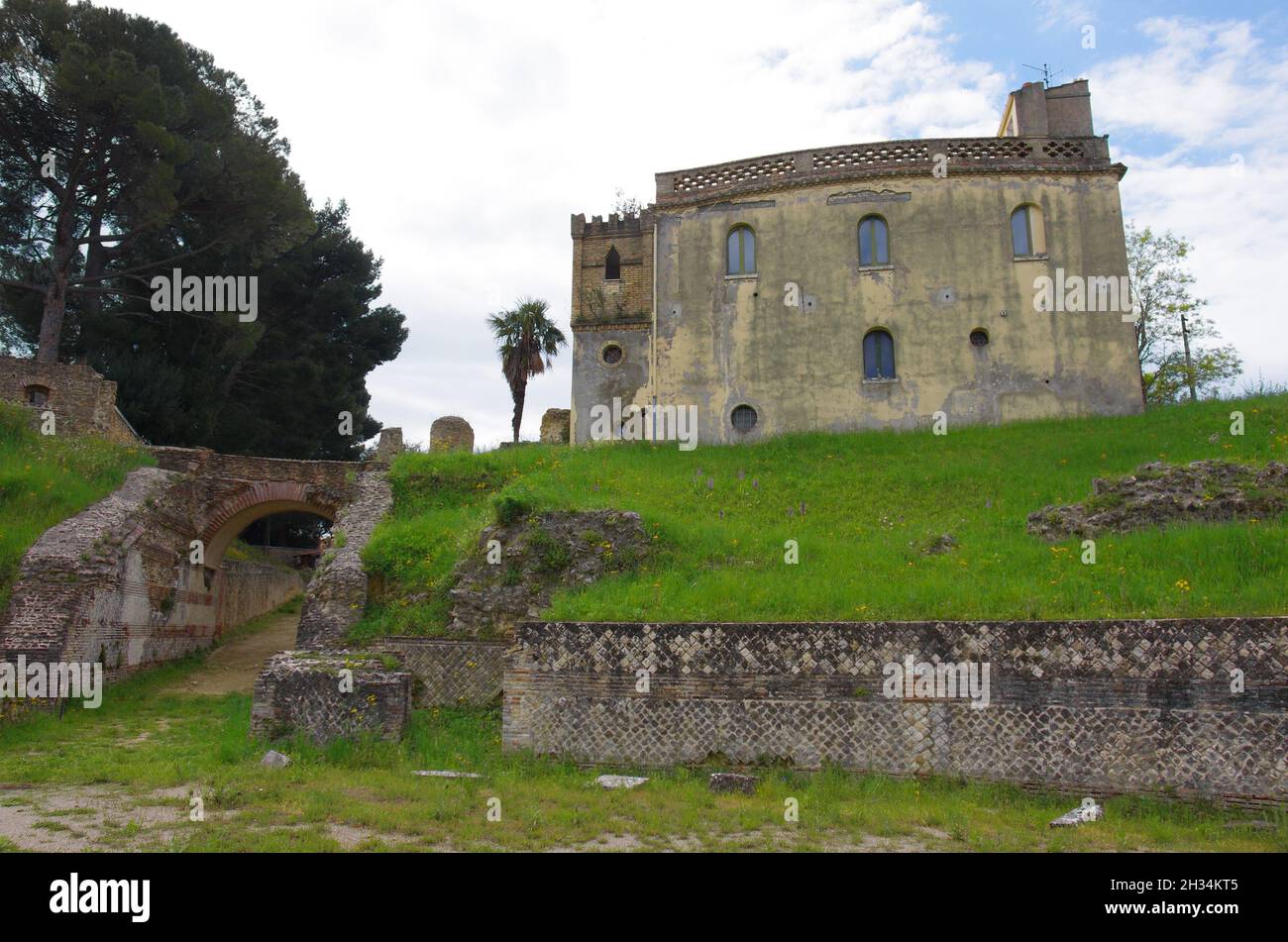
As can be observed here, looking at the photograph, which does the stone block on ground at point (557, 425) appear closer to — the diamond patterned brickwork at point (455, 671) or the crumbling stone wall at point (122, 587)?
the crumbling stone wall at point (122, 587)

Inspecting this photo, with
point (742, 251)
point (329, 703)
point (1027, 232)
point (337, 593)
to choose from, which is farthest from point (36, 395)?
point (1027, 232)

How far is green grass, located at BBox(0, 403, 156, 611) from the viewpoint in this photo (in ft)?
47.6

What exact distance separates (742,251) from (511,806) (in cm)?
1891

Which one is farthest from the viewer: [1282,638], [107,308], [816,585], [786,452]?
[107,308]

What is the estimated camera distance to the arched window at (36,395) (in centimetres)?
1988

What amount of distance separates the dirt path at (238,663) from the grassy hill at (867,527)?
5.12 meters

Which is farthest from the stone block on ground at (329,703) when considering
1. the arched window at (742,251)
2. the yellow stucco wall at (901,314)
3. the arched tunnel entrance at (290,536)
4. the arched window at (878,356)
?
the arched tunnel entrance at (290,536)

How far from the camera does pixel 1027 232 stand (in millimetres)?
22469

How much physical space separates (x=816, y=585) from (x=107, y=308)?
26620 millimetres

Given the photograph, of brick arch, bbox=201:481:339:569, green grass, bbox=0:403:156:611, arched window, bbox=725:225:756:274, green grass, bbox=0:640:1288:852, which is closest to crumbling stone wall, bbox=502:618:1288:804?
green grass, bbox=0:640:1288:852

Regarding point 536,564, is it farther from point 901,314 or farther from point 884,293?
point 884,293
